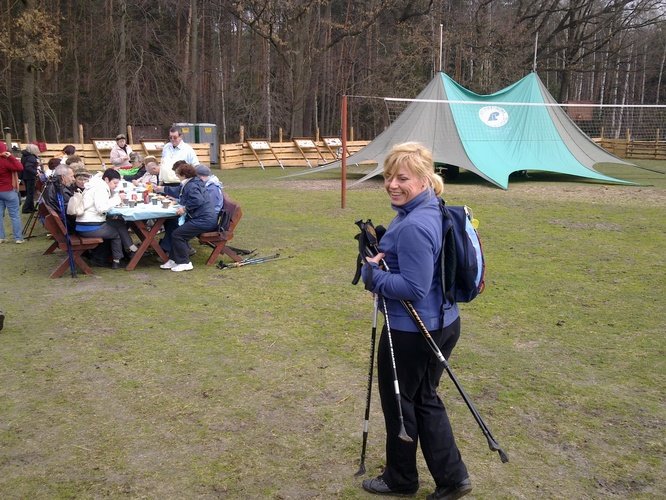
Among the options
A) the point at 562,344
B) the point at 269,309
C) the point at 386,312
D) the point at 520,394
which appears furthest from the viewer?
the point at 269,309

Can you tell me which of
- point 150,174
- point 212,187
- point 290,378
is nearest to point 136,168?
point 150,174

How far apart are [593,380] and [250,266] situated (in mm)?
4802

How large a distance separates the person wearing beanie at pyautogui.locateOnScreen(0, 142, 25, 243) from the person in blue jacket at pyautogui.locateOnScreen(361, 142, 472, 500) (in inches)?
330

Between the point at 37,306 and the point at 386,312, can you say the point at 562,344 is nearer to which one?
the point at 386,312

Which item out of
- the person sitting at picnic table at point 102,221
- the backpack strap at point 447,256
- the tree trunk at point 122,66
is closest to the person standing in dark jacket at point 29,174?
the person sitting at picnic table at point 102,221

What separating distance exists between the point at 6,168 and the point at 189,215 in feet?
11.3

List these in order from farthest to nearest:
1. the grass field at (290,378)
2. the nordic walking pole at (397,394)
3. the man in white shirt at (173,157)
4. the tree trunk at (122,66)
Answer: the tree trunk at (122,66) → the man in white shirt at (173,157) → the grass field at (290,378) → the nordic walking pole at (397,394)

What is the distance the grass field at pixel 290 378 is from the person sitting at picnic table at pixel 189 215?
26 centimetres

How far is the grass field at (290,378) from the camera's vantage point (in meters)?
3.57

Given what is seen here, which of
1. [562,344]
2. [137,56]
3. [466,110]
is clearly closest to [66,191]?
[562,344]

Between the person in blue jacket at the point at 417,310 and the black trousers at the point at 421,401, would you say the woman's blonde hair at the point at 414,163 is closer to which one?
the person in blue jacket at the point at 417,310

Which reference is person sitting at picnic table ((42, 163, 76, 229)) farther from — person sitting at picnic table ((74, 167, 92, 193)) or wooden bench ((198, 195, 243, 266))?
wooden bench ((198, 195, 243, 266))

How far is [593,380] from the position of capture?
483 centimetres

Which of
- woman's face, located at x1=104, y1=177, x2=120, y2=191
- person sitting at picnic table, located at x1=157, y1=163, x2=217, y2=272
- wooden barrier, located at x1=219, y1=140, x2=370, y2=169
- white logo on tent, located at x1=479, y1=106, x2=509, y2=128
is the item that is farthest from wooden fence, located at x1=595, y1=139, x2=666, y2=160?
woman's face, located at x1=104, y1=177, x2=120, y2=191
